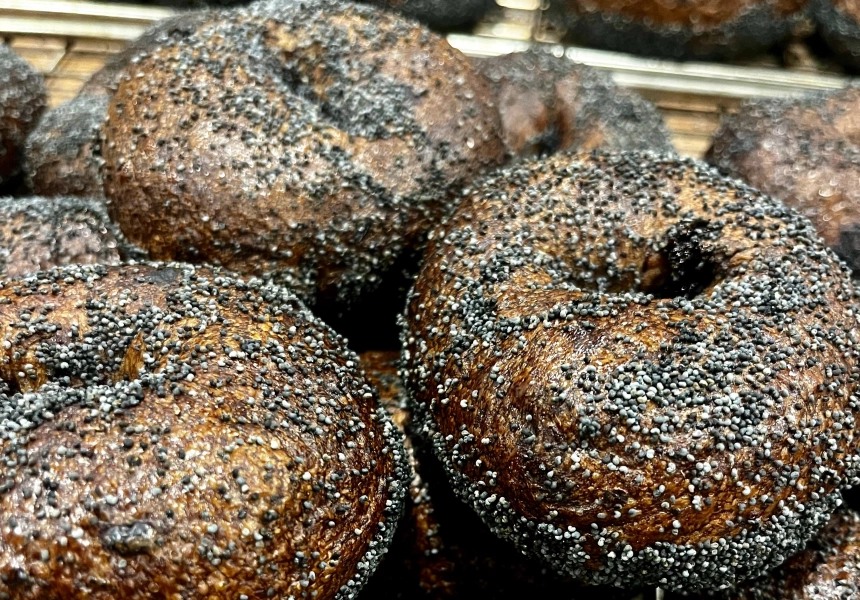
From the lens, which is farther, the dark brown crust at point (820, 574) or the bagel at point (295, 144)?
the bagel at point (295, 144)

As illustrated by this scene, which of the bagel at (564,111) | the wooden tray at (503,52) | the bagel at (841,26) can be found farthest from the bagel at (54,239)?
the bagel at (841,26)

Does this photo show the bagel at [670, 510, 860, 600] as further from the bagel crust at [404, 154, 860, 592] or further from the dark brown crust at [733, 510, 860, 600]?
the bagel crust at [404, 154, 860, 592]

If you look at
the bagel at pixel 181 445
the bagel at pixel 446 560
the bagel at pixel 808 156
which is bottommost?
the bagel at pixel 446 560

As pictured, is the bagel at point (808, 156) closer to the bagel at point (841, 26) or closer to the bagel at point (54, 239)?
the bagel at point (841, 26)

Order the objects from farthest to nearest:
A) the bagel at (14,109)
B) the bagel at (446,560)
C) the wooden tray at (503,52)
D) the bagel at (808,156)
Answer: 1. the wooden tray at (503,52)
2. the bagel at (14,109)
3. the bagel at (808,156)
4. the bagel at (446,560)

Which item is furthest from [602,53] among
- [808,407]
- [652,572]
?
[652,572]

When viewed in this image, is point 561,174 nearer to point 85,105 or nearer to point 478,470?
point 478,470
